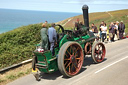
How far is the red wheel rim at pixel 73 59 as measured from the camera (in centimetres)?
635

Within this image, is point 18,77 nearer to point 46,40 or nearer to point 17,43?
point 46,40

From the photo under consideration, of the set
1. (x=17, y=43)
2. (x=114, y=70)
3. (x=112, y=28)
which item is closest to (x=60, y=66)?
(x=114, y=70)

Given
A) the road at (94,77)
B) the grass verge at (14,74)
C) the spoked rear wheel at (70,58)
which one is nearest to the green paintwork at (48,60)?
the spoked rear wheel at (70,58)

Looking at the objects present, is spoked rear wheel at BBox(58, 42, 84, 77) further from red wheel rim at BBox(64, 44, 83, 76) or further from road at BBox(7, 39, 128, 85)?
road at BBox(7, 39, 128, 85)

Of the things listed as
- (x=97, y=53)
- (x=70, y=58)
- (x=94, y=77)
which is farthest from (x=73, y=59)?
(x=97, y=53)

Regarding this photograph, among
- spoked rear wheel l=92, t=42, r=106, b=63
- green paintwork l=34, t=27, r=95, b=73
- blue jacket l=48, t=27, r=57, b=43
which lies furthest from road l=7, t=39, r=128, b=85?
blue jacket l=48, t=27, r=57, b=43

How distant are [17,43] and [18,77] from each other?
2.80m

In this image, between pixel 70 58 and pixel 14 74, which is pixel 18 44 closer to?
pixel 14 74

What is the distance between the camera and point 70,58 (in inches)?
250

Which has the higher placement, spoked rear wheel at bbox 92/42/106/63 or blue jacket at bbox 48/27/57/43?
blue jacket at bbox 48/27/57/43

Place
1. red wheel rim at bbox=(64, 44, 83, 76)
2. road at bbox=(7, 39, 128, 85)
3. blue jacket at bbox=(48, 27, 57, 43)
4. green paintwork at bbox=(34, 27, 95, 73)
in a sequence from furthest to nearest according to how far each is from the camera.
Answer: red wheel rim at bbox=(64, 44, 83, 76) → blue jacket at bbox=(48, 27, 57, 43) → green paintwork at bbox=(34, 27, 95, 73) → road at bbox=(7, 39, 128, 85)

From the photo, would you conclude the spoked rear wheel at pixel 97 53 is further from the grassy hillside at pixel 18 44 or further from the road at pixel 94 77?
the grassy hillside at pixel 18 44

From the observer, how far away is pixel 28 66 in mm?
8047

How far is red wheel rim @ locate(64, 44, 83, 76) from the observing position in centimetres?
635
